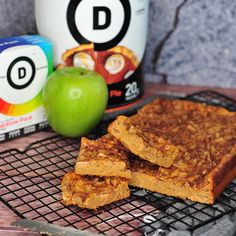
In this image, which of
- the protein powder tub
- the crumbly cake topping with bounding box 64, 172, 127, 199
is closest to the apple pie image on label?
the protein powder tub

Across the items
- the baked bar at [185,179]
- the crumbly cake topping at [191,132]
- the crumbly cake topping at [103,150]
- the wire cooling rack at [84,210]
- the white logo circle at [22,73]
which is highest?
the white logo circle at [22,73]

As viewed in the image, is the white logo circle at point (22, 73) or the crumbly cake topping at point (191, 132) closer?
the crumbly cake topping at point (191, 132)

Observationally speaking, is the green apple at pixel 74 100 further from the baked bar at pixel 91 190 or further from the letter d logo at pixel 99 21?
the baked bar at pixel 91 190

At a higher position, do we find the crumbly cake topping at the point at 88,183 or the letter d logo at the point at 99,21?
the letter d logo at the point at 99,21

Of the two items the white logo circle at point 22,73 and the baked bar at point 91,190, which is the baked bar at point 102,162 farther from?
the white logo circle at point 22,73

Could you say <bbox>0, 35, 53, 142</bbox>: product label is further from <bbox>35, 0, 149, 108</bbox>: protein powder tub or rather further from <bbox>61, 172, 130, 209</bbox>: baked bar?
<bbox>61, 172, 130, 209</bbox>: baked bar

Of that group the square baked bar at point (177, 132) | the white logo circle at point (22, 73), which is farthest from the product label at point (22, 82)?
the square baked bar at point (177, 132)
